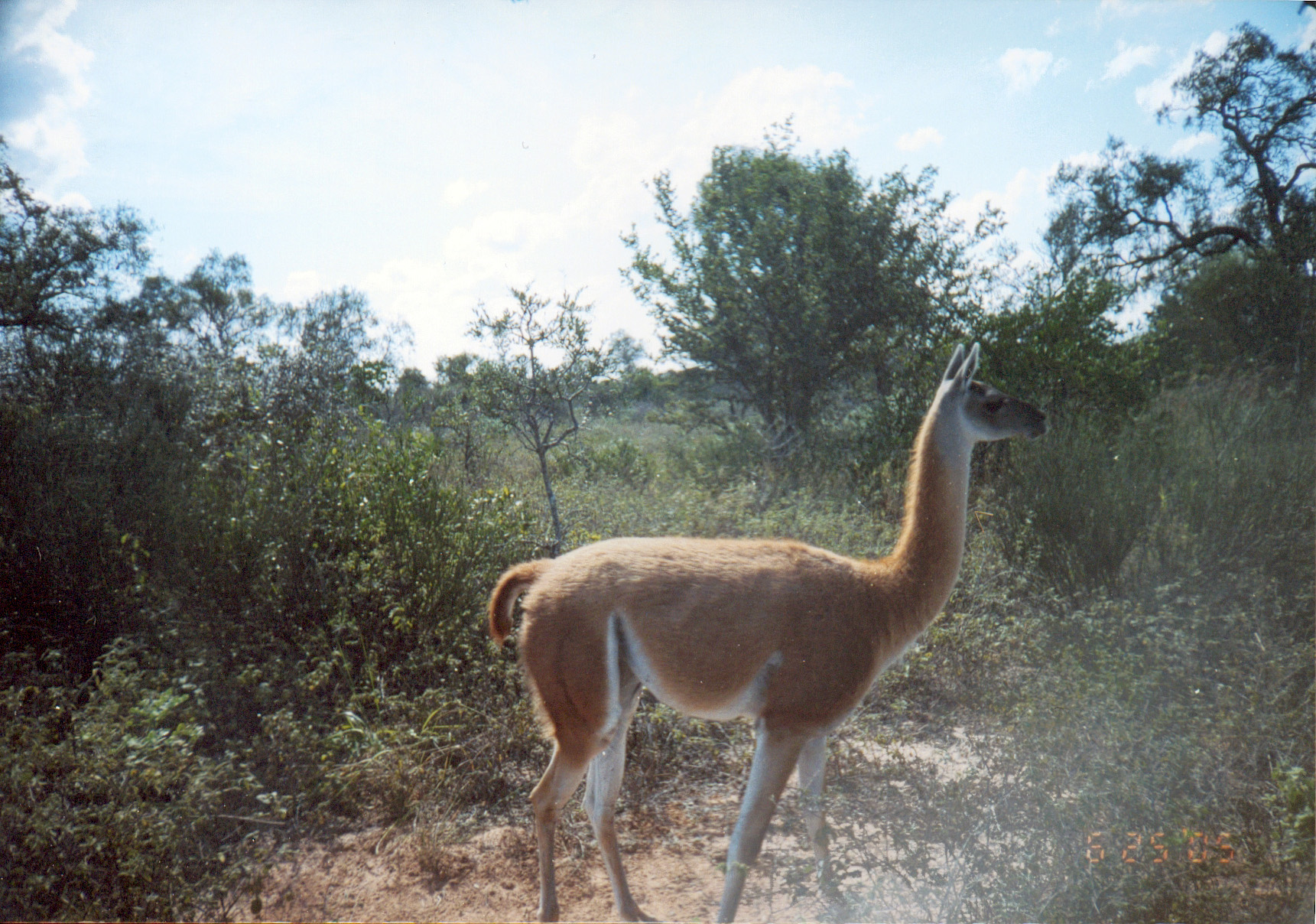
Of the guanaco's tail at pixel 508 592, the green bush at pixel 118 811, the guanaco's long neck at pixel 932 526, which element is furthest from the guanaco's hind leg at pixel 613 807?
the green bush at pixel 118 811

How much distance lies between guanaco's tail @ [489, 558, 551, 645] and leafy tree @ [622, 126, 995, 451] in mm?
3624

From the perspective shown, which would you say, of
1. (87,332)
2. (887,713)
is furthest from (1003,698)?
(87,332)

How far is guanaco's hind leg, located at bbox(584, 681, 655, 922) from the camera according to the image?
3172 mm

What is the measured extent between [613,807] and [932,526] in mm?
1773

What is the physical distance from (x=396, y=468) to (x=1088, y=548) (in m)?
4.77

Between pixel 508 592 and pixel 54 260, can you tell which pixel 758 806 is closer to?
pixel 508 592

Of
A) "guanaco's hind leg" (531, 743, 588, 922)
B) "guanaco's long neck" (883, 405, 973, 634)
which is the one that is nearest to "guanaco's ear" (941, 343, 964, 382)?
"guanaco's long neck" (883, 405, 973, 634)

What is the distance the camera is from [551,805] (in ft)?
10.1

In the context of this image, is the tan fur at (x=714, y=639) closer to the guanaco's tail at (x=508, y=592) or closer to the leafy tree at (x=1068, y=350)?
the guanaco's tail at (x=508, y=592)

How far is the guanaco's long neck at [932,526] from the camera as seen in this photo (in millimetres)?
3127

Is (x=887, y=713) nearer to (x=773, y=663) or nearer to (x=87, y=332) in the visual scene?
(x=773, y=663)

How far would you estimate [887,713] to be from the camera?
4.52 metres

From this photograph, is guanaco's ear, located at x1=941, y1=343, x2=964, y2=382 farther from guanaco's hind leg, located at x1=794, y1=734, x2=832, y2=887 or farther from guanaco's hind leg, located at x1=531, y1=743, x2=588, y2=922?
guanaco's hind leg, located at x1=531, y1=743, x2=588, y2=922

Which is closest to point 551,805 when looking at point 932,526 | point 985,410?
point 932,526
